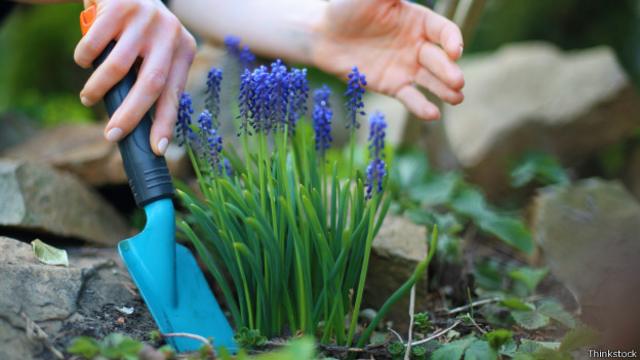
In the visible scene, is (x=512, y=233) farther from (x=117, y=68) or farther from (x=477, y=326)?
(x=117, y=68)

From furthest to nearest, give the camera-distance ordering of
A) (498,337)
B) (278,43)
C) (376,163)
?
1. (278,43)
2. (376,163)
3. (498,337)

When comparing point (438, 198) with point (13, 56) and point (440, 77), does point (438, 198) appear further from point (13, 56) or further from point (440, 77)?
point (13, 56)

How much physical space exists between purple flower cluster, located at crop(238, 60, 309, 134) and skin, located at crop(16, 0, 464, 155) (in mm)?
168

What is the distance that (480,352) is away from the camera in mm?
1272

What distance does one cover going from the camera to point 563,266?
2.01 m

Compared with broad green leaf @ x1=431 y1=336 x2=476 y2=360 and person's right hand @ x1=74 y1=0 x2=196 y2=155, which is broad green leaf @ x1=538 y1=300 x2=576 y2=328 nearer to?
broad green leaf @ x1=431 y1=336 x2=476 y2=360

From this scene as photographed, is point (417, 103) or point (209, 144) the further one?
point (417, 103)

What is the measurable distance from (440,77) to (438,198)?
2.15 feet

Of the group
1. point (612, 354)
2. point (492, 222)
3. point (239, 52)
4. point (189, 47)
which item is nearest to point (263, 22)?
point (239, 52)

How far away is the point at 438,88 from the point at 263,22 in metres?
0.61

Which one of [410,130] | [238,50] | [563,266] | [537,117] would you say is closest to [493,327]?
[563,266]

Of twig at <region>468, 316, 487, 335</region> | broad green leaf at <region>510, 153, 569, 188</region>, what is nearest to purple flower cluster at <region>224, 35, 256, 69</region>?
twig at <region>468, 316, 487, 335</region>

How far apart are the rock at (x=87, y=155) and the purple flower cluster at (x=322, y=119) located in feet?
2.48

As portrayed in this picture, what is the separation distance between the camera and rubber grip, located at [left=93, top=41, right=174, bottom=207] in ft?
4.38
